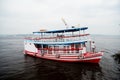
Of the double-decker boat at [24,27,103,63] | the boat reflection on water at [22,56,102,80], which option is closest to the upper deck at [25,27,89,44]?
the double-decker boat at [24,27,103,63]

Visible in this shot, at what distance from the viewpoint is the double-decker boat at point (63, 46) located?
63.8 feet

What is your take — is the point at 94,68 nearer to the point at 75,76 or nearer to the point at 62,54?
the point at 75,76

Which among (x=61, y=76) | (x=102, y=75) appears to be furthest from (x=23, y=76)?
(x=102, y=75)

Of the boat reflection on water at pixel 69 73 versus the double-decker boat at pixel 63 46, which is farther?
the double-decker boat at pixel 63 46

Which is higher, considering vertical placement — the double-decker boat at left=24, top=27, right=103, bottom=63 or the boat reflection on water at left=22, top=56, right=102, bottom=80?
the double-decker boat at left=24, top=27, right=103, bottom=63

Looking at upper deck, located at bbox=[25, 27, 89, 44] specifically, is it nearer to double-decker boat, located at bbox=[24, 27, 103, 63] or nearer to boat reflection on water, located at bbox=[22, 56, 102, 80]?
double-decker boat, located at bbox=[24, 27, 103, 63]

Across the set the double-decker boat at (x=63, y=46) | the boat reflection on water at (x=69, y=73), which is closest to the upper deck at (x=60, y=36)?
the double-decker boat at (x=63, y=46)

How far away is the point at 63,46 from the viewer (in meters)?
21.3

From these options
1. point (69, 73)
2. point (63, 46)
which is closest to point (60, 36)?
point (63, 46)

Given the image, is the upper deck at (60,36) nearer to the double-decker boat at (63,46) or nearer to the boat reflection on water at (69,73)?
the double-decker boat at (63,46)

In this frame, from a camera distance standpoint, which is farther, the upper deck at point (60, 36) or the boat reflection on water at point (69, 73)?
the upper deck at point (60, 36)

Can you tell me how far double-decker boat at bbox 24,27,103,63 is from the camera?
19.5 metres

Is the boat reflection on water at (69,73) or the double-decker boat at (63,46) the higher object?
the double-decker boat at (63,46)

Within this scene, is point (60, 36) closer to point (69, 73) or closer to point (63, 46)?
point (63, 46)
